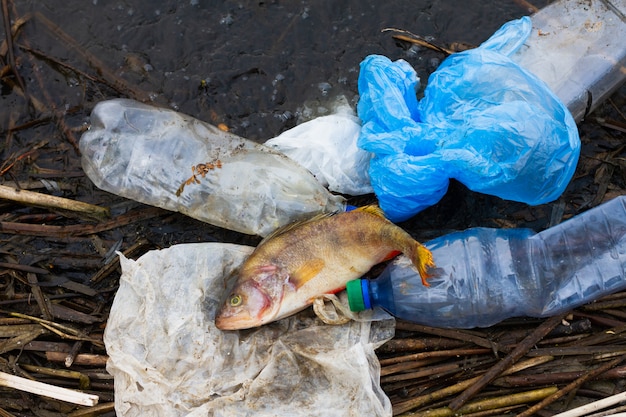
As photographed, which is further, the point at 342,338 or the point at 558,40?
the point at 558,40

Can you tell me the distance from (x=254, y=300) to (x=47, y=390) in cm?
133

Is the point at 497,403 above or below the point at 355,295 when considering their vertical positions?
below

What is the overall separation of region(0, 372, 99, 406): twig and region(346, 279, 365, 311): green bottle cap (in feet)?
5.12

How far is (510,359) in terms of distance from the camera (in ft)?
10.8

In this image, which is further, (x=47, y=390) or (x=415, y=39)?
(x=415, y=39)

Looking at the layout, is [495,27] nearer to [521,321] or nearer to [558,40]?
[558,40]

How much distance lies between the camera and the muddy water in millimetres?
4027

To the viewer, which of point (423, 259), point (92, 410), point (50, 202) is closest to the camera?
point (423, 259)

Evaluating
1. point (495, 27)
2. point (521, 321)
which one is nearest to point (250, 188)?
point (521, 321)

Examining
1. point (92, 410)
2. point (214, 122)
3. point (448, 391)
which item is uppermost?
point (214, 122)

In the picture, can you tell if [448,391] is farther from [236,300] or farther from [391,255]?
[236,300]

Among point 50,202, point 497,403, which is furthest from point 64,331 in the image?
point 497,403

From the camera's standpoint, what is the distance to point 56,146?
156 inches

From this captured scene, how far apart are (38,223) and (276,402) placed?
197 cm
